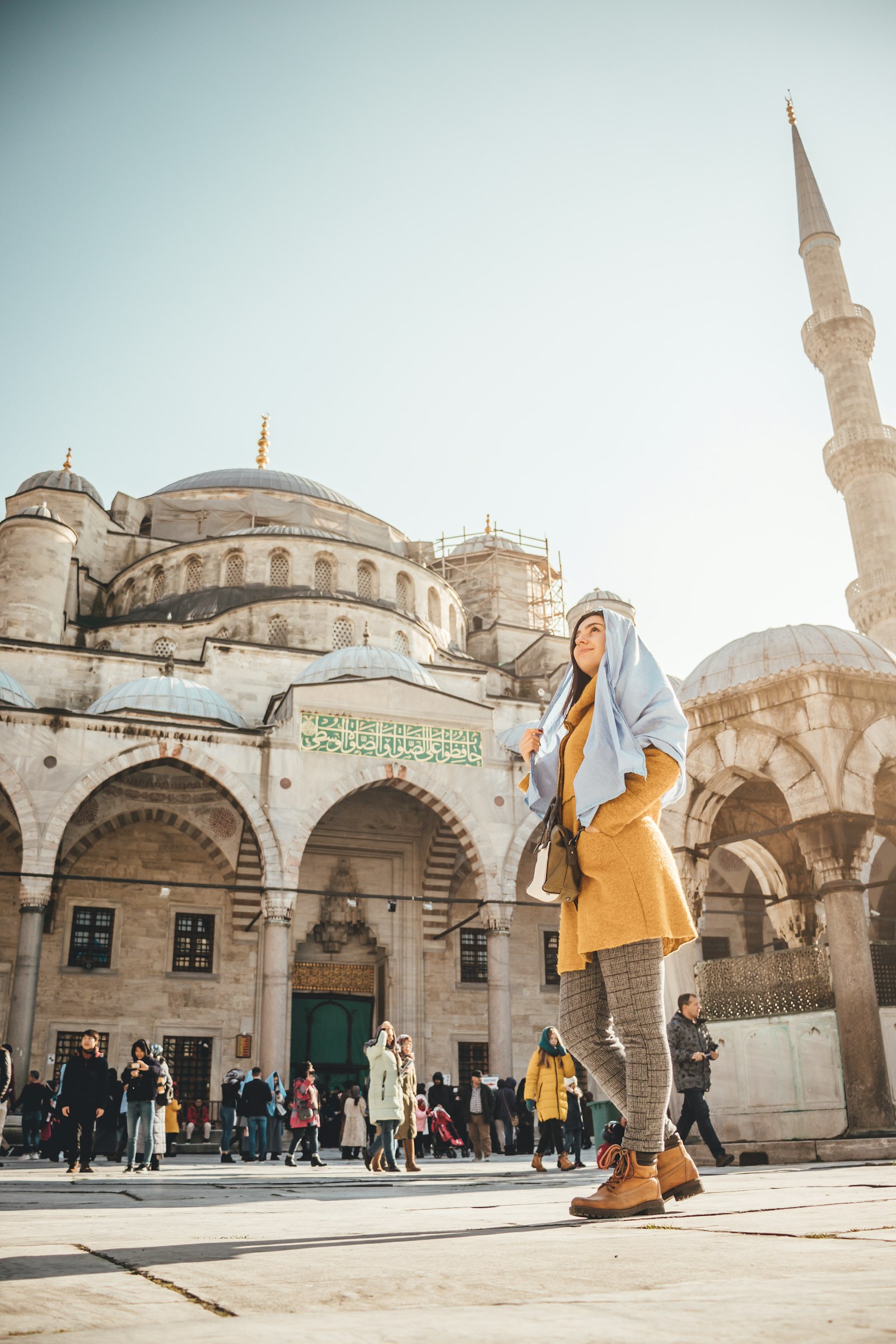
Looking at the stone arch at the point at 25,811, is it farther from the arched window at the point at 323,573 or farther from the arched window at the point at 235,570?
the arched window at the point at 323,573

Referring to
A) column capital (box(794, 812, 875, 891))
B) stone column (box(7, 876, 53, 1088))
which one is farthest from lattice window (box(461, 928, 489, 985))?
column capital (box(794, 812, 875, 891))

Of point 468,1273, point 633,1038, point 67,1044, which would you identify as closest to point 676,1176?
point 633,1038

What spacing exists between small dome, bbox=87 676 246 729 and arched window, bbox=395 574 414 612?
7.14m

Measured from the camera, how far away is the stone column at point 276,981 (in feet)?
52.7

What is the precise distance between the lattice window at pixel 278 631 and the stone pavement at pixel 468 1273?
19753mm

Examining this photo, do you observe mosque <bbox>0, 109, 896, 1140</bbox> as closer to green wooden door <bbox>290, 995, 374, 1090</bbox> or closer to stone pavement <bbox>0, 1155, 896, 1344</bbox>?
green wooden door <bbox>290, 995, 374, 1090</bbox>

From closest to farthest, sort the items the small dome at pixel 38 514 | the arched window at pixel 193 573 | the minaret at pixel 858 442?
the small dome at pixel 38 514, the arched window at pixel 193 573, the minaret at pixel 858 442

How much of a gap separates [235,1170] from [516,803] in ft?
33.4

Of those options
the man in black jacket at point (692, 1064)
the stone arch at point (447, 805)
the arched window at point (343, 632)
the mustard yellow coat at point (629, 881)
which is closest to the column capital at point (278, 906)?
the stone arch at point (447, 805)

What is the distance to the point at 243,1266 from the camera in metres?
1.82

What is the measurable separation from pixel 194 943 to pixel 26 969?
4.73 m

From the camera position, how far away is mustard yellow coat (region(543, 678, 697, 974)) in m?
2.94

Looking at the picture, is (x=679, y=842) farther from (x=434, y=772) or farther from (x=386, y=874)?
(x=386, y=874)

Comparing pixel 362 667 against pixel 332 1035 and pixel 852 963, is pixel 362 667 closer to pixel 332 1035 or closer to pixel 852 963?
pixel 332 1035
